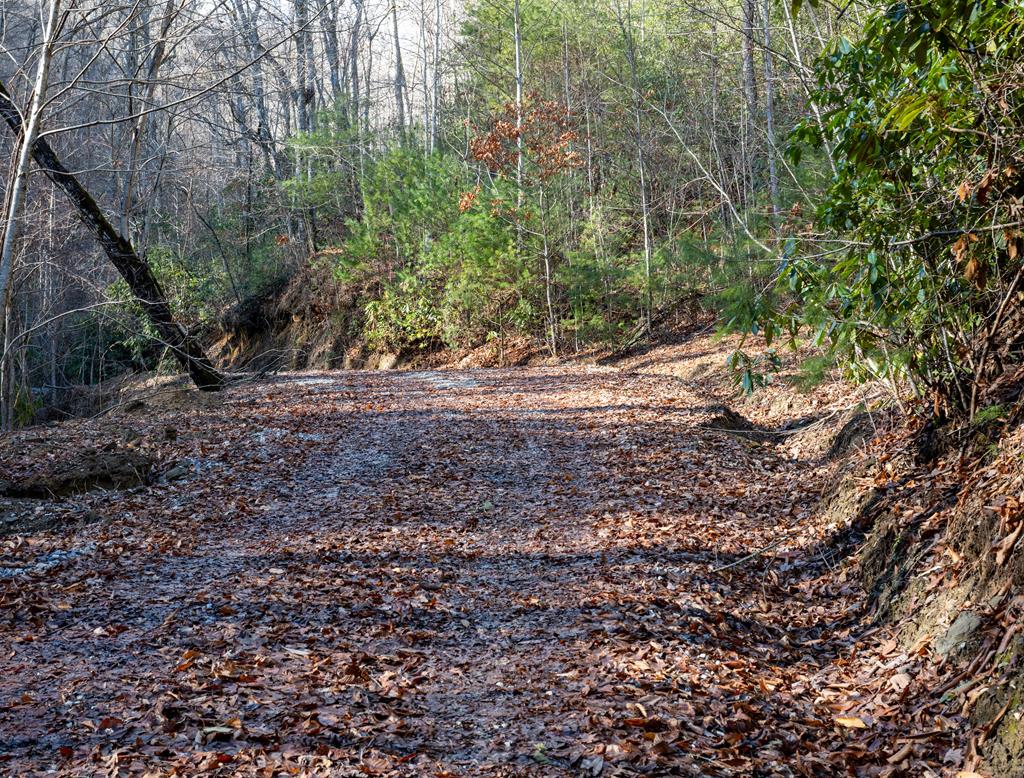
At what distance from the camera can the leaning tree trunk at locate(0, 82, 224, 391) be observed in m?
10.1

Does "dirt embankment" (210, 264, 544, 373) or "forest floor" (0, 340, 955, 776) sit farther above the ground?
"dirt embankment" (210, 264, 544, 373)

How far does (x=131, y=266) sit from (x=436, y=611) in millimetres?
8724

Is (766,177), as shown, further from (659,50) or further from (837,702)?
(837,702)

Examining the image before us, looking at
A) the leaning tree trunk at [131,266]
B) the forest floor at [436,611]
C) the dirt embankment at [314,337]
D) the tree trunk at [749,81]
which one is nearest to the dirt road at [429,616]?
the forest floor at [436,611]

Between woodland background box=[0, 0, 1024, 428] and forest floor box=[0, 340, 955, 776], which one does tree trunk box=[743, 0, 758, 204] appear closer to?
woodland background box=[0, 0, 1024, 428]

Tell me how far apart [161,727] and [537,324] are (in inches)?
660

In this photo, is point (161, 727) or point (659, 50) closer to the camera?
point (161, 727)

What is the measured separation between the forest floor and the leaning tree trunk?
2.50m

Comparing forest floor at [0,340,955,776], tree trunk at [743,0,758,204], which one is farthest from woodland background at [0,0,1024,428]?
forest floor at [0,340,955,776]

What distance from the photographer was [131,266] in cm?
1128

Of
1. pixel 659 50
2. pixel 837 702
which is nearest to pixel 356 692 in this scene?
pixel 837 702

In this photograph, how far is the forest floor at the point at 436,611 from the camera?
328cm

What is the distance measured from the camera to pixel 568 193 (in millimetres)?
18000

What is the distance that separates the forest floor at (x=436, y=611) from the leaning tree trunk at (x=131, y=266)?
2497 millimetres
